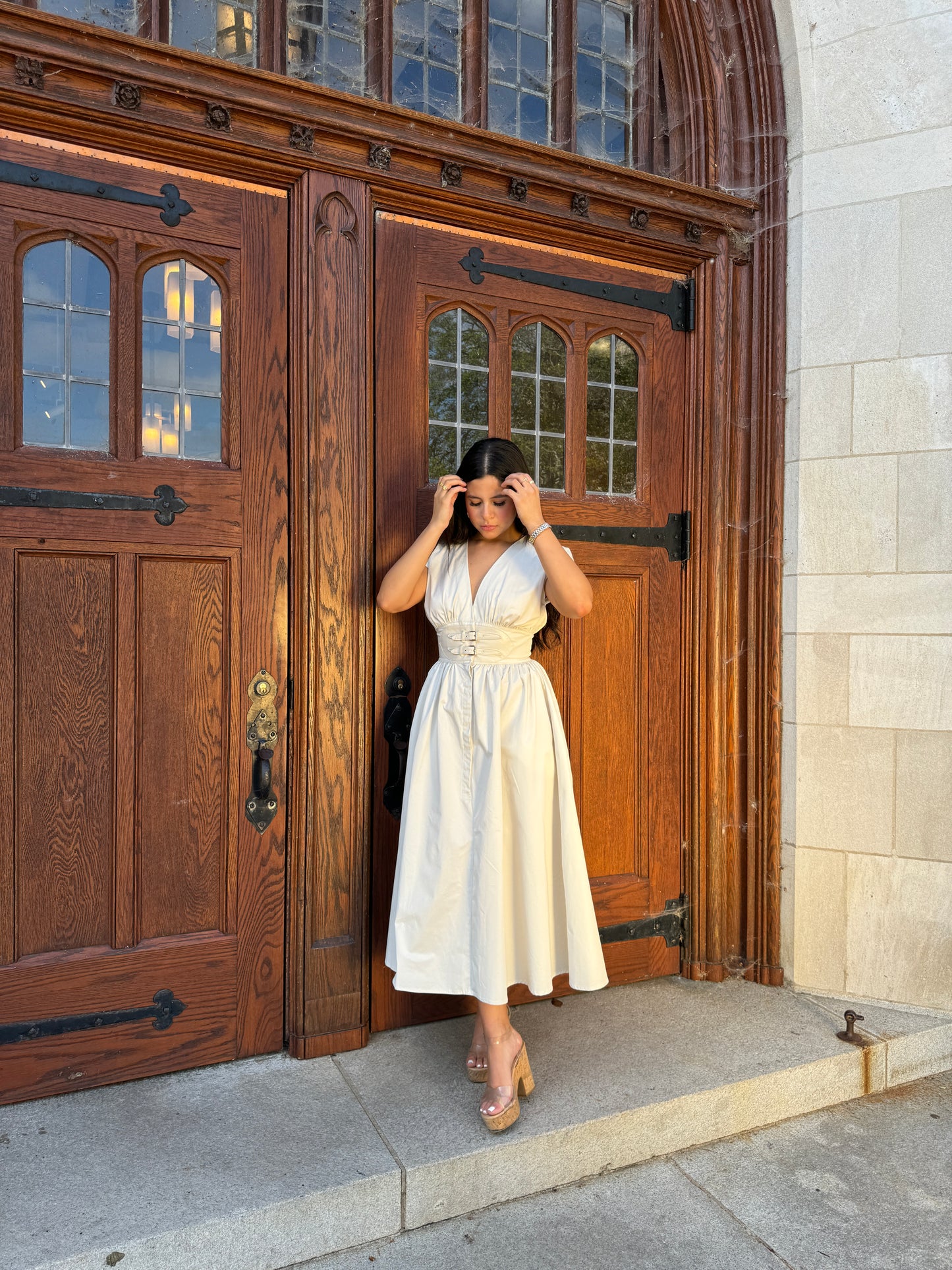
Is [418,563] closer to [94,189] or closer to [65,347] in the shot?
[65,347]

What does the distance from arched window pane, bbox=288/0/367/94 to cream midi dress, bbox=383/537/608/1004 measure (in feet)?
4.75

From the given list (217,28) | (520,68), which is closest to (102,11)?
(217,28)

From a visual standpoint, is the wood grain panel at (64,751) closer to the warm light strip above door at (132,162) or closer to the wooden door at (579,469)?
the wooden door at (579,469)

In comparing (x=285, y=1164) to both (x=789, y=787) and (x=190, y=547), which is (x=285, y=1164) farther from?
(x=789, y=787)

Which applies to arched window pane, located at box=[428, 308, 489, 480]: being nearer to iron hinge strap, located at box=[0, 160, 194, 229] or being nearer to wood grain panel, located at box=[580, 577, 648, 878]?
wood grain panel, located at box=[580, 577, 648, 878]

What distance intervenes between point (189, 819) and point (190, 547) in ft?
2.37

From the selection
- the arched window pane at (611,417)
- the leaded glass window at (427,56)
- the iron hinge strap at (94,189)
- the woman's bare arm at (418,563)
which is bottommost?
the woman's bare arm at (418,563)

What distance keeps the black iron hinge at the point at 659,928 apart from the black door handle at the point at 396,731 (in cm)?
85

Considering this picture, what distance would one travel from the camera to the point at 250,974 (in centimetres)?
251

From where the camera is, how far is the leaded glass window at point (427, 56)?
8.75 ft

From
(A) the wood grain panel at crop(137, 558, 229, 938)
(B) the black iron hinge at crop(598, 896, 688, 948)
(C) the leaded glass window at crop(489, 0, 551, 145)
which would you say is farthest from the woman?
(C) the leaded glass window at crop(489, 0, 551, 145)

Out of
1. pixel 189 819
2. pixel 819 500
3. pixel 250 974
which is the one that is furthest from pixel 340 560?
pixel 819 500

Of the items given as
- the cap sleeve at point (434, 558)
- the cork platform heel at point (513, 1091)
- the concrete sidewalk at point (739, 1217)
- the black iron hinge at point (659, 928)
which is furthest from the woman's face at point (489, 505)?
the concrete sidewalk at point (739, 1217)

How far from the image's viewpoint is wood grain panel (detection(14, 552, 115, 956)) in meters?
2.27
